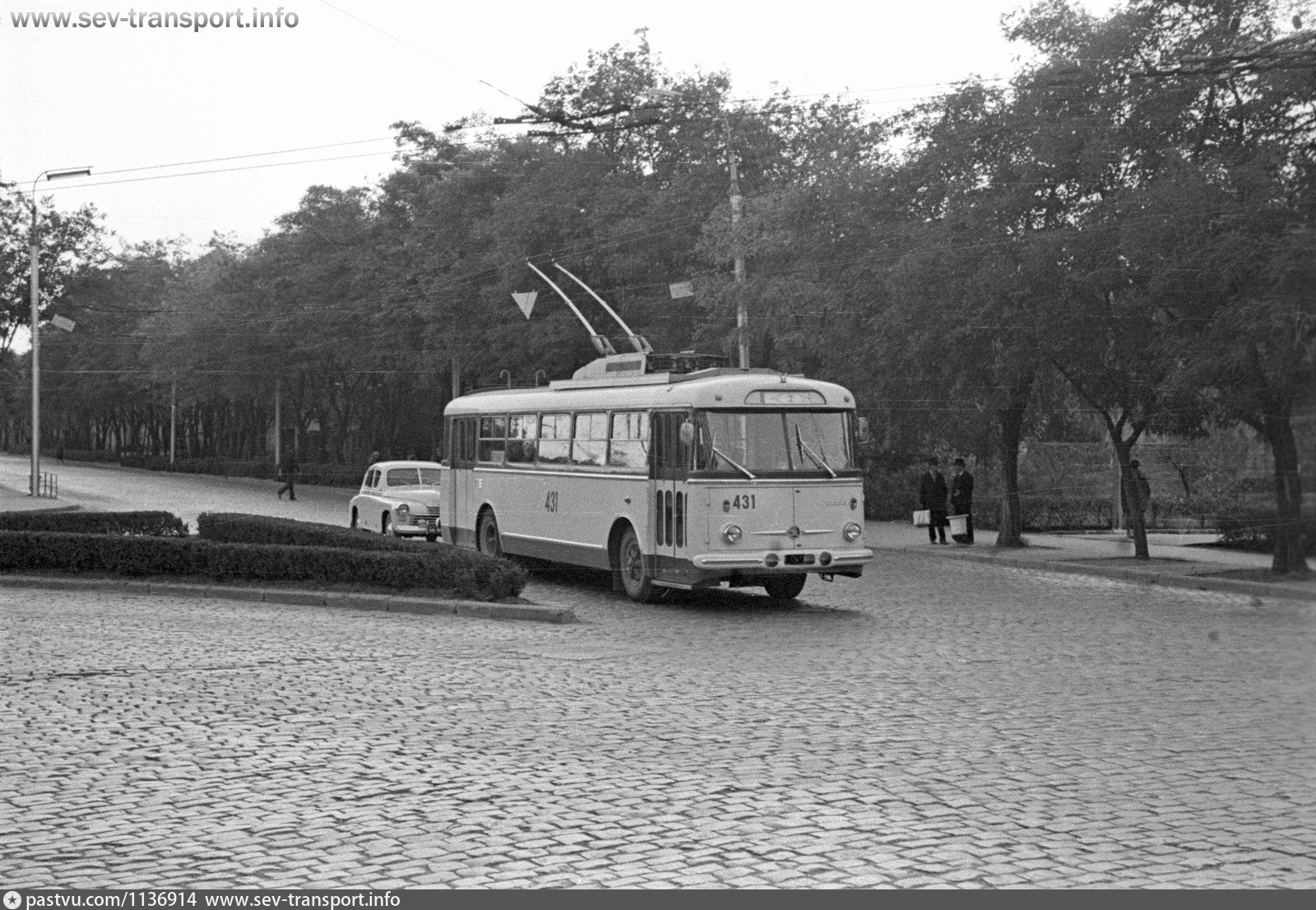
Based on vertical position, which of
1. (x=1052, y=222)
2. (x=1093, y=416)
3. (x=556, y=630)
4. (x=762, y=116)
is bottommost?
(x=556, y=630)

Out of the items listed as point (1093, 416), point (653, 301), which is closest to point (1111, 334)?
point (1093, 416)

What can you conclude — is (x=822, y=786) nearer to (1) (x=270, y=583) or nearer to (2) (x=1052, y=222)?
(1) (x=270, y=583)

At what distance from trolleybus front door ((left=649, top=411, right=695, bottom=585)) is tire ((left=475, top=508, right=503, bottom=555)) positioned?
6.03 metres

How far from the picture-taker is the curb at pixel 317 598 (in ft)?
58.6

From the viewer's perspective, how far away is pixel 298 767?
8609mm

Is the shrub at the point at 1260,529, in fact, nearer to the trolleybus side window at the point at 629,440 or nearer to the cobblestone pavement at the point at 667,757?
the cobblestone pavement at the point at 667,757

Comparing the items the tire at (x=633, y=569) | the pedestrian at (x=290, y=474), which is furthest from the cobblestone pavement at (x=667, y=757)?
the pedestrian at (x=290, y=474)

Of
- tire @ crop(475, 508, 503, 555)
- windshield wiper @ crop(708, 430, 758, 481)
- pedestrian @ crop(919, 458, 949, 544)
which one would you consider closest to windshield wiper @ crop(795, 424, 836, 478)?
windshield wiper @ crop(708, 430, 758, 481)

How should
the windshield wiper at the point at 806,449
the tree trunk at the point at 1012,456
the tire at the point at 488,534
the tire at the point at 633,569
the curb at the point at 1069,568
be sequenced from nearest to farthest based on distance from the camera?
the windshield wiper at the point at 806,449 < the tire at the point at 633,569 < the curb at the point at 1069,568 < the tire at the point at 488,534 < the tree trunk at the point at 1012,456

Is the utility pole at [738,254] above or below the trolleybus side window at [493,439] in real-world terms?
above

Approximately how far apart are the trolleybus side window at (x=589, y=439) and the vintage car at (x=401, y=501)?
9065mm

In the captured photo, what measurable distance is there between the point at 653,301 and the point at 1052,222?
21.9 m

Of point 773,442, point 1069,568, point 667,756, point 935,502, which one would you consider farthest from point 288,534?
point 667,756

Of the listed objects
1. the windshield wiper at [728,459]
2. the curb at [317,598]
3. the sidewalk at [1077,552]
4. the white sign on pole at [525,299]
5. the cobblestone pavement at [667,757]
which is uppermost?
the white sign on pole at [525,299]
